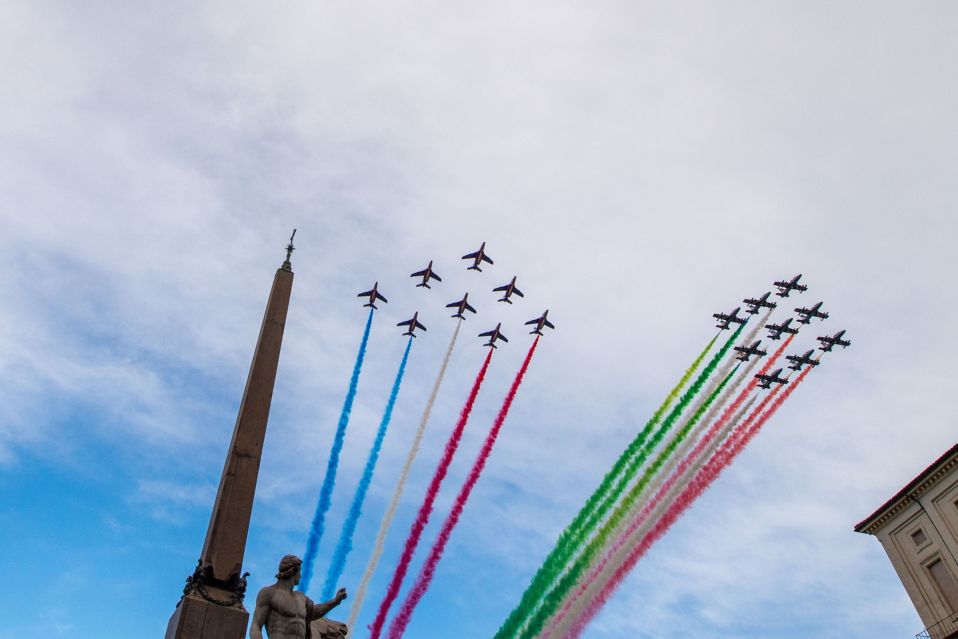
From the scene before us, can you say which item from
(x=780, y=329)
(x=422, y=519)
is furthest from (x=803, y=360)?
(x=422, y=519)

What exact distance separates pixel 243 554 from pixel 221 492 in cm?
117

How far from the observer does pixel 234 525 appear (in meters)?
13.1

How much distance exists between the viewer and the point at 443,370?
5550cm

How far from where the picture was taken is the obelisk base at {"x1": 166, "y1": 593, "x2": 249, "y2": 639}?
1150 cm

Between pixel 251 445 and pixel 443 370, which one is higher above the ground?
pixel 443 370

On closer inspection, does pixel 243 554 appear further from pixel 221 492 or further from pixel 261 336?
pixel 261 336

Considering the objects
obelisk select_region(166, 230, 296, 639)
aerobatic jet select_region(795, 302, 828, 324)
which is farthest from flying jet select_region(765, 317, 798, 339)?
obelisk select_region(166, 230, 296, 639)

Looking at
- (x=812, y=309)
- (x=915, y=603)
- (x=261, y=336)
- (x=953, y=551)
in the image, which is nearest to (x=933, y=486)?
(x=953, y=551)

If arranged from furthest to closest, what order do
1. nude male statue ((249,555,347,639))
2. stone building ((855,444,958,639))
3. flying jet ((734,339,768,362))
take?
flying jet ((734,339,768,362))
stone building ((855,444,958,639))
nude male statue ((249,555,347,639))

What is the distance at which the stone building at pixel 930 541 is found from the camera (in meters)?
38.2

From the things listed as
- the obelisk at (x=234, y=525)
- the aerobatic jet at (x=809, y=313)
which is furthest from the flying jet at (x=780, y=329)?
the obelisk at (x=234, y=525)

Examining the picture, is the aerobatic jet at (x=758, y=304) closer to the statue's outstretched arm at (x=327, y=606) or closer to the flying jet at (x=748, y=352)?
the flying jet at (x=748, y=352)

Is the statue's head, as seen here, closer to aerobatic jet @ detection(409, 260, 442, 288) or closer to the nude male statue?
the nude male statue

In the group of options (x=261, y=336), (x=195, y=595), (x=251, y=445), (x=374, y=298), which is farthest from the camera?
(x=374, y=298)
